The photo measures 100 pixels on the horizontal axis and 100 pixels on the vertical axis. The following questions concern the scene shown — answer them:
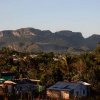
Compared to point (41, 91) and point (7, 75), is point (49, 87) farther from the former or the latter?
point (7, 75)

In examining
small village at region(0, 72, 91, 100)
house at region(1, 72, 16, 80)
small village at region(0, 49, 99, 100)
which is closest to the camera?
small village at region(0, 72, 91, 100)

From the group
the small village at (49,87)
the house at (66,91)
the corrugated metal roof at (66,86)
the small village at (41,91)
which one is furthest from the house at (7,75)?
the corrugated metal roof at (66,86)

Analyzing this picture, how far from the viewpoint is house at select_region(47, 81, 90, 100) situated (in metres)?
37.2

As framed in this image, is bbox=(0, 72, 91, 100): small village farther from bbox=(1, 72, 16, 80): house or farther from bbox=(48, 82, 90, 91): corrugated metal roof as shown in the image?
bbox=(1, 72, 16, 80): house

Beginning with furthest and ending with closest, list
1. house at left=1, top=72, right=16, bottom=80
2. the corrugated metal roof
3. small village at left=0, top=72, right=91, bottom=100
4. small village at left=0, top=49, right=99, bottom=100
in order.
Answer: house at left=1, top=72, right=16, bottom=80 → the corrugated metal roof → small village at left=0, top=49, right=99, bottom=100 → small village at left=0, top=72, right=91, bottom=100

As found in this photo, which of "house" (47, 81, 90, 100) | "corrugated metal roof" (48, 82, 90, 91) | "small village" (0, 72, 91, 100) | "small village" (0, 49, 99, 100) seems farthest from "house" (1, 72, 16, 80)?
"corrugated metal roof" (48, 82, 90, 91)

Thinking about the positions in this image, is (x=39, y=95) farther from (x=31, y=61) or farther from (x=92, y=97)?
(x=31, y=61)

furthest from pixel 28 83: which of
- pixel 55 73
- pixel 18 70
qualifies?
pixel 18 70

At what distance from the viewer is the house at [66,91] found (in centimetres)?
3722

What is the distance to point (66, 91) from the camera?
37.1m

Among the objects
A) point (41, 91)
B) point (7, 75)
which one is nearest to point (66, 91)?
point (41, 91)

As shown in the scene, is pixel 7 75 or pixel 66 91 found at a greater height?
→ pixel 7 75

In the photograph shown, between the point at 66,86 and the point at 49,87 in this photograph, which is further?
the point at 49,87

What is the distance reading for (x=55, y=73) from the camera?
44.1 m
